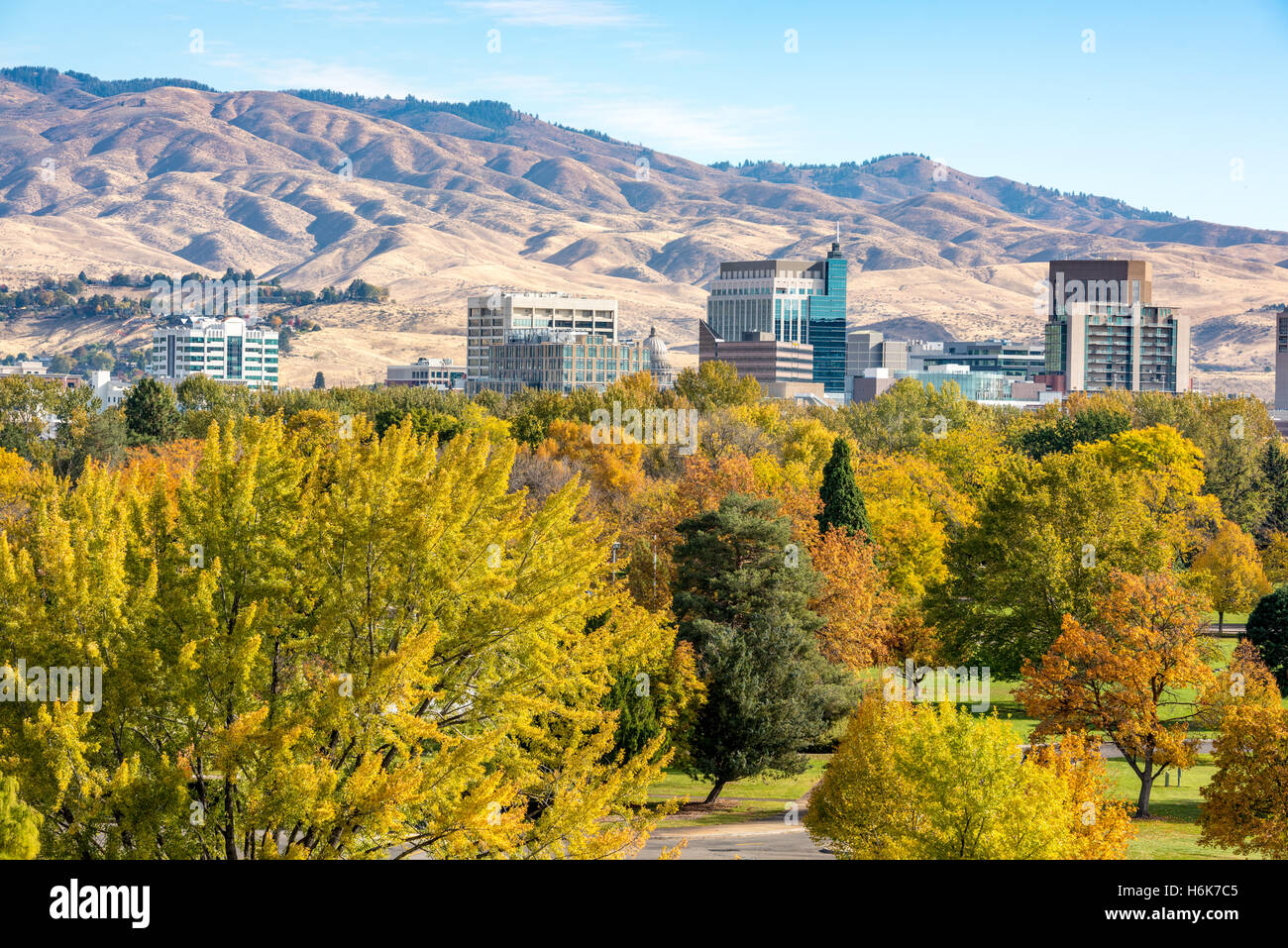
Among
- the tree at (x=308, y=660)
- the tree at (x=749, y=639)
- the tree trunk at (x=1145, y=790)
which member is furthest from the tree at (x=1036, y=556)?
the tree at (x=308, y=660)

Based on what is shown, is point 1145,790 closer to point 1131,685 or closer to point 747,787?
point 1131,685

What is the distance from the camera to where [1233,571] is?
9031cm

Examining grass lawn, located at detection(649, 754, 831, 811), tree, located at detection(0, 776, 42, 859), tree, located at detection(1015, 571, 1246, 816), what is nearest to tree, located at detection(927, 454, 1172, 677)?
tree, located at detection(1015, 571, 1246, 816)

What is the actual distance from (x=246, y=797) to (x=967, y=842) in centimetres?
1600

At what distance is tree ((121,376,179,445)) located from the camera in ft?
417

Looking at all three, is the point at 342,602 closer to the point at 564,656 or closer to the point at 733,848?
the point at 564,656

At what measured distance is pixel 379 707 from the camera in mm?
22766

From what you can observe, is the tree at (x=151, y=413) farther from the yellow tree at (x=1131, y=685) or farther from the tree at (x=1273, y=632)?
the yellow tree at (x=1131, y=685)

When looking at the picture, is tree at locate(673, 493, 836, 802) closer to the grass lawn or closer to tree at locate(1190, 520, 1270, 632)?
the grass lawn

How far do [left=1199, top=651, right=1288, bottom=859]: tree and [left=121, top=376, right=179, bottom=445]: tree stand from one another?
104 m
